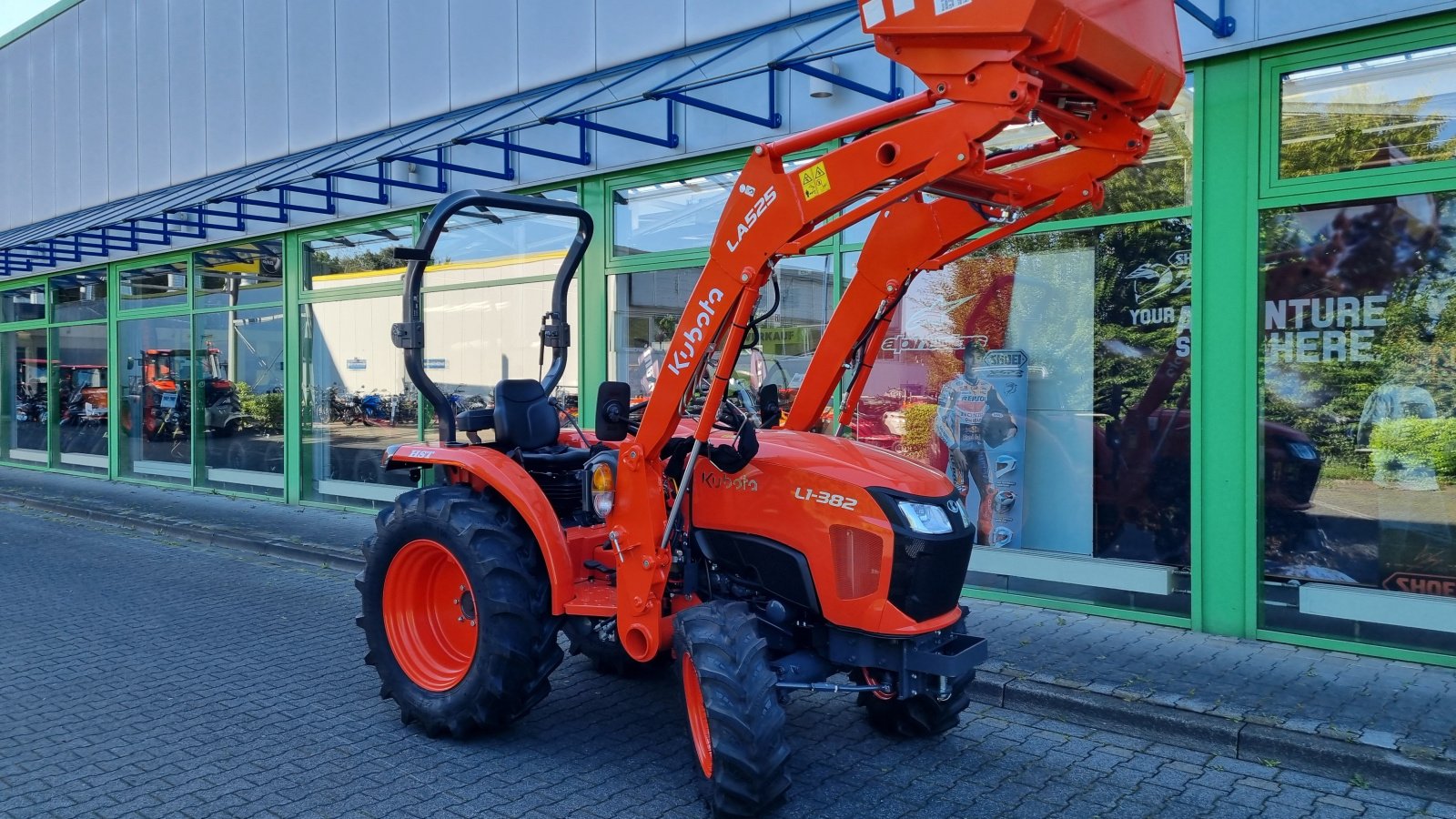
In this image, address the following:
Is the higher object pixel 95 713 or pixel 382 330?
pixel 382 330

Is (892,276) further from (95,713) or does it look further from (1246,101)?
(95,713)

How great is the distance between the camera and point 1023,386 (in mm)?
7500

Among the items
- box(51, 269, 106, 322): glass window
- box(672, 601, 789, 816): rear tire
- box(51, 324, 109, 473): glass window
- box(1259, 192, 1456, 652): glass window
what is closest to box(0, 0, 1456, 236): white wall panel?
box(51, 269, 106, 322): glass window

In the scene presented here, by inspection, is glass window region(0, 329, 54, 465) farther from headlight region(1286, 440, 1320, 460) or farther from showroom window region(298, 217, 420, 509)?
headlight region(1286, 440, 1320, 460)

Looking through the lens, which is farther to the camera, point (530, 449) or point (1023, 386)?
point (1023, 386)

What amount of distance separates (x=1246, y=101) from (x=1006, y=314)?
2.01 m

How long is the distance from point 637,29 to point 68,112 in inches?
466

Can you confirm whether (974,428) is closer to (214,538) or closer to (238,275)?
(214,538)

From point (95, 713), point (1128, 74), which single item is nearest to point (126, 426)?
point (95, 713)

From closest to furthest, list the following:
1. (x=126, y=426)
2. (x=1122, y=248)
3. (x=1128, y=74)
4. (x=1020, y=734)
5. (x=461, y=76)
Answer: (x=1128, y=74) → (x=1020, y=734) → (x=1122, y=248) → (x=461, y=76) → (x=126, y=426)

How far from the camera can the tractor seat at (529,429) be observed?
5.20m

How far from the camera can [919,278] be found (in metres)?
7.98

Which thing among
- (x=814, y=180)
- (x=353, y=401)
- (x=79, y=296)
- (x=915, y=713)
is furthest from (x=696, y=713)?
(x=79, y=296)

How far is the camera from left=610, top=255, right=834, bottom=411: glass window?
826cm
